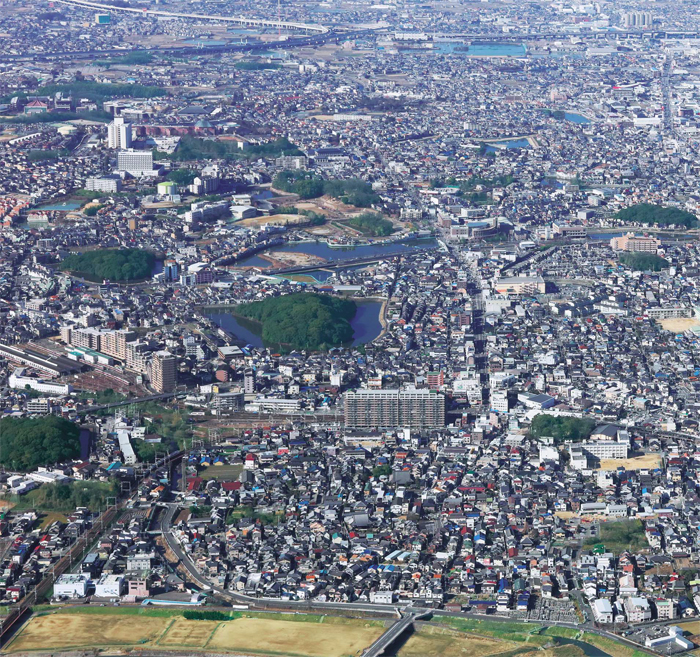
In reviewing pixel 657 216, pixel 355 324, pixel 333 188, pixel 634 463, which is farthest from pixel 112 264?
pixel 634 463

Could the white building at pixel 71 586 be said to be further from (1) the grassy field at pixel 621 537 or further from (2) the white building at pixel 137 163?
(2) the white building at pixel 137 163

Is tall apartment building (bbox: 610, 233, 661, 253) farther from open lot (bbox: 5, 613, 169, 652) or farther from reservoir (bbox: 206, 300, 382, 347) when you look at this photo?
open lot (bbox: 5, 613, 169, 652)

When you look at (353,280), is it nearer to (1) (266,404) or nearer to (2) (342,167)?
(1) (266,404)

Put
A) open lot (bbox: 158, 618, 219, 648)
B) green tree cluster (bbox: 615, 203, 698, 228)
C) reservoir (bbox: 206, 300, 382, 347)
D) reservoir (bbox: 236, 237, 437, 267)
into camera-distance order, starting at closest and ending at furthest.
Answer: open lot (bbox: 158, 618, 219, 648), reservoir (bbox: 206, 300, 382, 347), reservoir (bbox: 236, 237, 437, 267), green tree cluster (bbox: 615, 203, 698, 228)

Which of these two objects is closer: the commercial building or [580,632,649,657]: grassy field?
[580,632,649,657]: grassy field

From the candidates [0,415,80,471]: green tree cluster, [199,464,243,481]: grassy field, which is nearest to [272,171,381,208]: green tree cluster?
[0,415,80,471]: green tree cluster

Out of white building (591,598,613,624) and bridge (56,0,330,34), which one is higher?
white building (591,598,613,624)

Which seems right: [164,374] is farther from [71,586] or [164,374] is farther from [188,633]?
[188,633]

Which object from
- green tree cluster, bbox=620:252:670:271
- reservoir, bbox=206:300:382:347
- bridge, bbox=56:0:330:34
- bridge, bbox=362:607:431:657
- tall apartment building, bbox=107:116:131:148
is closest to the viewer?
bridge, bbox=362:607:431:657
